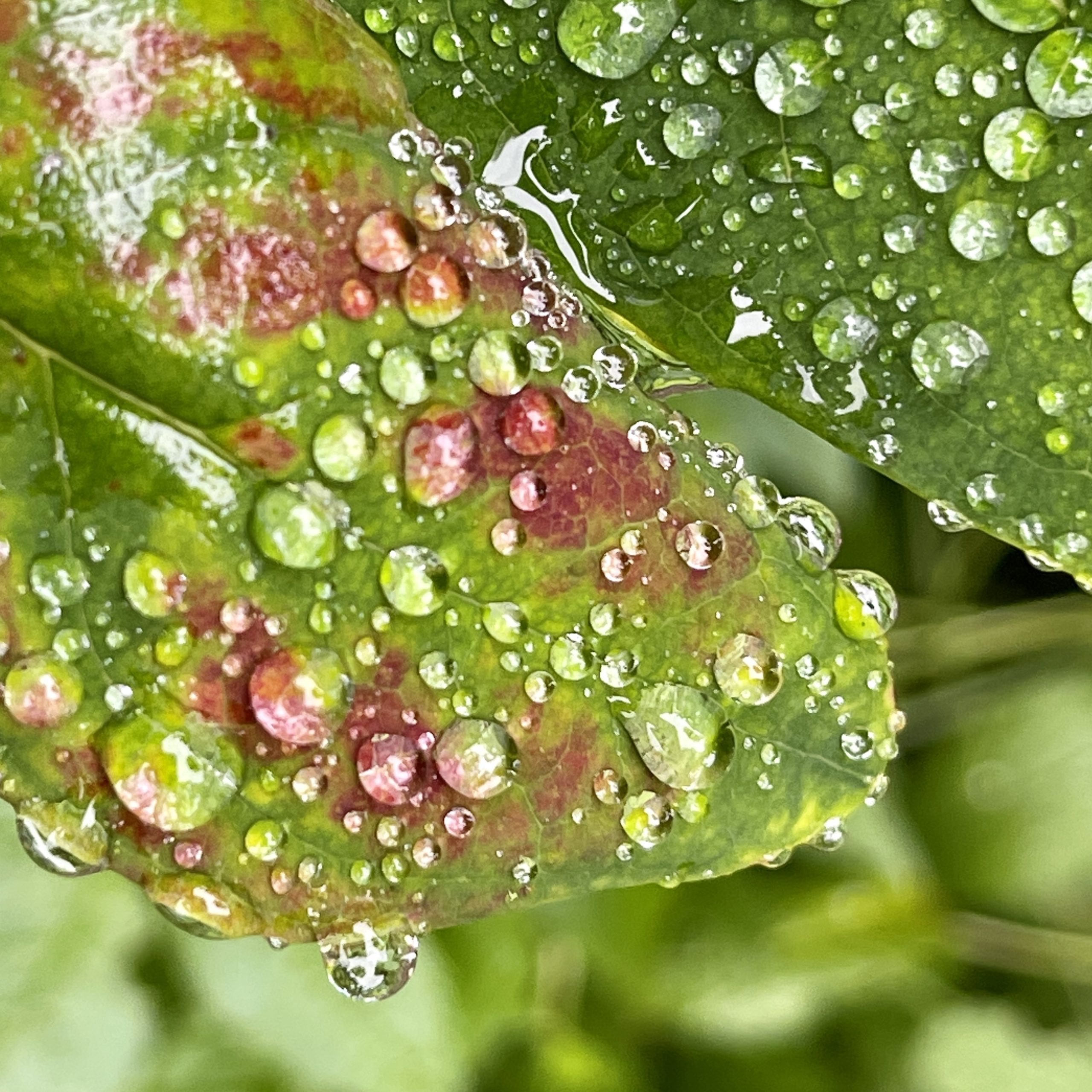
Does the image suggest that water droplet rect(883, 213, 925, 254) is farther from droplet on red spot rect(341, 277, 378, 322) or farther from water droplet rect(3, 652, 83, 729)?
water droplet rect(3, 652, 83, 729)

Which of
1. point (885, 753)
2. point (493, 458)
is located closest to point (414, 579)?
point (493, 458)

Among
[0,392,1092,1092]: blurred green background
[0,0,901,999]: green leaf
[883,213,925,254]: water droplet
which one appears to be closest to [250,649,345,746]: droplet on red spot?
[0,0,901,999]: green leaf

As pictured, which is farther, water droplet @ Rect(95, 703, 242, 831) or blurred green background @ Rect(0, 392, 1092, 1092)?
blurred green background @ Rect(0, 392, 1092, 1092)

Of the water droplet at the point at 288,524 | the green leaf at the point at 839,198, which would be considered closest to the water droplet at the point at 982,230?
the green leaf at the point at 839,198

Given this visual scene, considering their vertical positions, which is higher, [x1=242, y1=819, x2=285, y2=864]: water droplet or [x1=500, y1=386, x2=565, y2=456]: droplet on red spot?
[x1=500, y1=386, x2=565, y2=456]: droplet on red spot

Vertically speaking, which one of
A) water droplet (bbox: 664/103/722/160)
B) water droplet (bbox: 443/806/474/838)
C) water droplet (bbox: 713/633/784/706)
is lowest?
water droplet (bbox: 443/806/474/838)

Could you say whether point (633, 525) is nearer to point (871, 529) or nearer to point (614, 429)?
point (614, 429)
